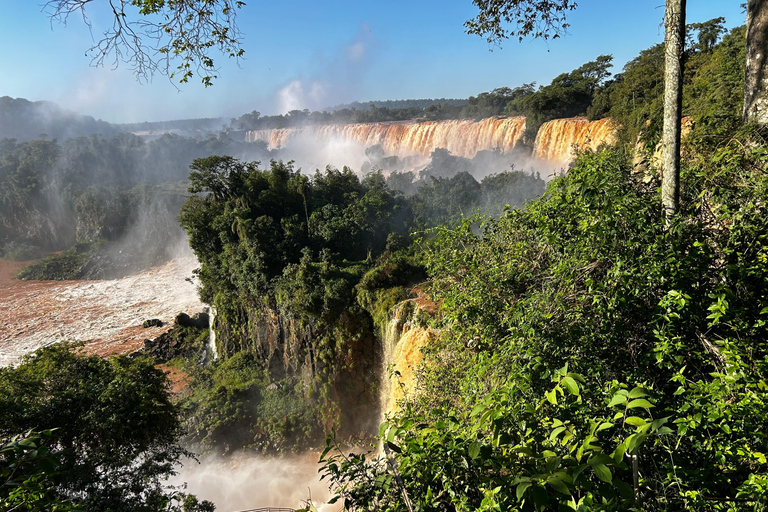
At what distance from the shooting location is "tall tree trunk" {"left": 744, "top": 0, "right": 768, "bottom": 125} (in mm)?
3760

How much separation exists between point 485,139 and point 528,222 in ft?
102

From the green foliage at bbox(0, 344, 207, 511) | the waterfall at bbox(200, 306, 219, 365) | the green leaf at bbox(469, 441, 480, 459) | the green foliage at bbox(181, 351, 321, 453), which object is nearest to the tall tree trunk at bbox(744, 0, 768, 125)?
the green leaf at bbox(469, 441, 480, 459)

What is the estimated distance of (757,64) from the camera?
3.88 meters

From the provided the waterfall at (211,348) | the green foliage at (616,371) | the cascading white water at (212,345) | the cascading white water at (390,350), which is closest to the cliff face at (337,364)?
the cascading white water at (390,350)

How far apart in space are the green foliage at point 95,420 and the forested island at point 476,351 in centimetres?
5

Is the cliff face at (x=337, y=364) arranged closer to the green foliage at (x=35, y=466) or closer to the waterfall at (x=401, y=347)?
the waterfall at (x=401, y=347)

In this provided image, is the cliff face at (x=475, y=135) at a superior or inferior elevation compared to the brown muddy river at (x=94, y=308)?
superior

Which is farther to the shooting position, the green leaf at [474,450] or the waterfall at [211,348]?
the waterfall at [211,348]

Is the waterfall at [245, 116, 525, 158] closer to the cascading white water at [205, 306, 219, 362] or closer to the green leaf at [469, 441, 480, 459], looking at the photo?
the cascading white water at [205, 306, 219, 362]

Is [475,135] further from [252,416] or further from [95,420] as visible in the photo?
[95,420]

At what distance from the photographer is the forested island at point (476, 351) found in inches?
81.1

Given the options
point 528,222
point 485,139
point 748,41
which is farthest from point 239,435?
point 485,139

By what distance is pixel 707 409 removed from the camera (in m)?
2.21

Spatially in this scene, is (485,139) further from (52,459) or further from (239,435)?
(52,459)
